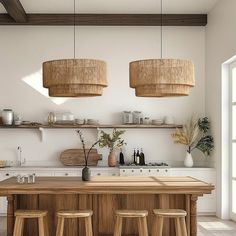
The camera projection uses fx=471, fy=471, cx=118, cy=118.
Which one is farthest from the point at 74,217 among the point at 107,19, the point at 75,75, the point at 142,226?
the point at 107,19

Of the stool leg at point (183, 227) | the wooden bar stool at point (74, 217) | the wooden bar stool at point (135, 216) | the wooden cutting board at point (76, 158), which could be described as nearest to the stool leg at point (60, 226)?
the wooden bar stool at point (74, 217)

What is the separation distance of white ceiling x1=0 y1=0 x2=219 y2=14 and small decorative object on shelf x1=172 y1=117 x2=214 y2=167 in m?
1.90

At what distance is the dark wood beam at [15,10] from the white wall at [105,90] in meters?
0.49

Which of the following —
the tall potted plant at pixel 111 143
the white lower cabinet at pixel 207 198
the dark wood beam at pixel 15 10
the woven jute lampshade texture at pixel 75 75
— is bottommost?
the white lower cabinet at pixel 207 198

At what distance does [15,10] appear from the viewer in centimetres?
733

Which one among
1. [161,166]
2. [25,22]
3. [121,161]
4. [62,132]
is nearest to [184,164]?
[161,166]

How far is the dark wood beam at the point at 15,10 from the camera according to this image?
6934 millimetres

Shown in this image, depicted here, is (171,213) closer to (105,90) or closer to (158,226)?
(158,226)

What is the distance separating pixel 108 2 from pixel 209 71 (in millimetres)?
2120

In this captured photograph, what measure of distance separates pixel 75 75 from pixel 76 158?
3874mm

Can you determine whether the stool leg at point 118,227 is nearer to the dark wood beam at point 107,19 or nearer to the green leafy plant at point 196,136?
the green leafy plant at point 196,136

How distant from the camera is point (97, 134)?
8.31 m

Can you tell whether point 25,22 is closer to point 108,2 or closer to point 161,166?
point 108,2

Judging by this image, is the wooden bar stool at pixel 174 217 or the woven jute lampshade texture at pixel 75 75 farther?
the wooden bar stool at pixel 174 217
